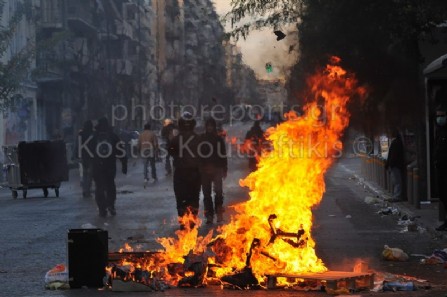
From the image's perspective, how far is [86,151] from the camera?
24.0 m

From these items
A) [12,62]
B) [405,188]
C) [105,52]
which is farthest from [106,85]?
[405,188]

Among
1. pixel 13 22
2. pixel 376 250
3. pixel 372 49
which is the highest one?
pixel 13 22

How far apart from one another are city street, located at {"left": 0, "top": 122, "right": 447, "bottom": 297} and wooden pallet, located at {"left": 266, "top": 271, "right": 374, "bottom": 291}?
0.16 meters

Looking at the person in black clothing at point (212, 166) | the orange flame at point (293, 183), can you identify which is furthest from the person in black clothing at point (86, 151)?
the orange flame at point (293, 183)

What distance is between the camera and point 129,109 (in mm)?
88875

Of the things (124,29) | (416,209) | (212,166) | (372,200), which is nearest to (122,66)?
(124,29)

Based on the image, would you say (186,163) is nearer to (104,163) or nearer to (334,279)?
(104,163)

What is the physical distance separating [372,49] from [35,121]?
39.3m

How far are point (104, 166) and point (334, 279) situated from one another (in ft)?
37.9

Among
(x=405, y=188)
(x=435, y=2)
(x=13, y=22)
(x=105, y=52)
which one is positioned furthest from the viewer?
(x=105, y=52)

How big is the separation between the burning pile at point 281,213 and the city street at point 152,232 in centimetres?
38

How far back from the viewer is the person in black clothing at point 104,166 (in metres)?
21.1

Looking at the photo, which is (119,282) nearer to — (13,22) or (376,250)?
(376,250)

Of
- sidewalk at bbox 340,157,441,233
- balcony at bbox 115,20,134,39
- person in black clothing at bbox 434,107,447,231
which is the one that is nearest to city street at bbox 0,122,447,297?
sidewalk at bbox 340,157,441,233
